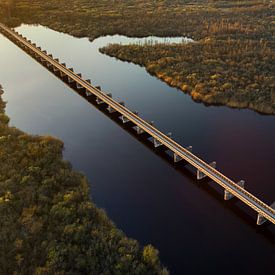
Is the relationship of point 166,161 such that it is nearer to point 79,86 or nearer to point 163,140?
point 163,140

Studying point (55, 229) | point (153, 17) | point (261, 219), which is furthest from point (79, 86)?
point (153, 17)

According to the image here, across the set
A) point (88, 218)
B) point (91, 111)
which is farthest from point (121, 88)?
point (88, 218)

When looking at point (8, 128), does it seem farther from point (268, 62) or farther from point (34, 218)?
point (268, 62)

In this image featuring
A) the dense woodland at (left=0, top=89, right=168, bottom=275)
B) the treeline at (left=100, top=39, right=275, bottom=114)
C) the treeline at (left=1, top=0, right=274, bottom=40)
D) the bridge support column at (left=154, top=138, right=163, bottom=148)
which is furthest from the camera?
the treeline at (left=1, top=0, right=274, bottom=40)

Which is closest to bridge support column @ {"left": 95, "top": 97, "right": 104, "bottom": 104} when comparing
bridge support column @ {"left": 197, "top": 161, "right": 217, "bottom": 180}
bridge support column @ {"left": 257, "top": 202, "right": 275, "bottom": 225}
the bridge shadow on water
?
the bridge shadow on water

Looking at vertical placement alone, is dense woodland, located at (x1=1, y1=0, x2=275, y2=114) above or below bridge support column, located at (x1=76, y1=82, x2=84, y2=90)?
above

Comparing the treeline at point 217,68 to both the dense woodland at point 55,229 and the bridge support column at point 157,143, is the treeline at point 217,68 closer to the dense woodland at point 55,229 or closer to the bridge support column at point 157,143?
the bridge support column at point 157,143

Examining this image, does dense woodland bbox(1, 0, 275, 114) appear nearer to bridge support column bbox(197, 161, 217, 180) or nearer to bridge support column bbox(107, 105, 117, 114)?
bridge support column bbox(107, 105, 117, 114)

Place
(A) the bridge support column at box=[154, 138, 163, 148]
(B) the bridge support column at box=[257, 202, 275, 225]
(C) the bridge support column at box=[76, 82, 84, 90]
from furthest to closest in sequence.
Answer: (C) the bridge support column at box=[76, 82, 84, 90], (A) the bridge support column at box=[154, 138, 163, 148], (B) the bridge support column at box=[257, 202, 275, 225]
